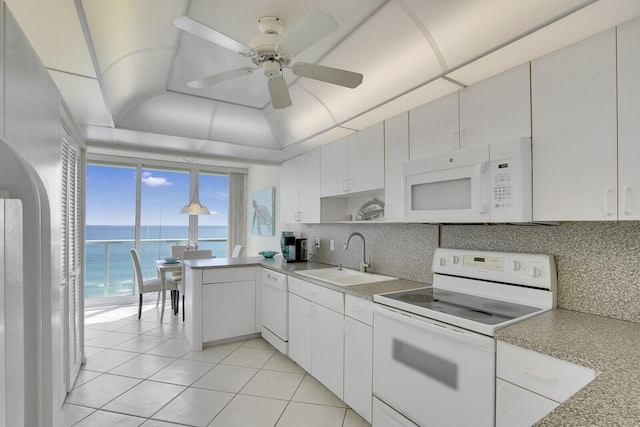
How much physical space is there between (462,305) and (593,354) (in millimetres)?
687

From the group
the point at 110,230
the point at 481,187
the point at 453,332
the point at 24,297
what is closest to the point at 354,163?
the point at 481,187

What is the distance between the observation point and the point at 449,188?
198 centimetres

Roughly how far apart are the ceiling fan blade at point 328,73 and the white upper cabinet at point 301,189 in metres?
1.55

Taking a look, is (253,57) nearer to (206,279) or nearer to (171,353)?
(206,279)

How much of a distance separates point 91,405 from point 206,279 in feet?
4.40

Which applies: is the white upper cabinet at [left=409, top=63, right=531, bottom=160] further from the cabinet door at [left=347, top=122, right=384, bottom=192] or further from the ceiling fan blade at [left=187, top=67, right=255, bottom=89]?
the ceiling fan blade at [left=187, top=67, right=255, bottom=89]

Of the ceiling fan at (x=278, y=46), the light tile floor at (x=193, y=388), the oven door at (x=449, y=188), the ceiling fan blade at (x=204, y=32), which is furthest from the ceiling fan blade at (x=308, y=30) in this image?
the light tile floor at (x=193, y=388)

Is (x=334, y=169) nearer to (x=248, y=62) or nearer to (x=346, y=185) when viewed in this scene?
(x=346, y=185)

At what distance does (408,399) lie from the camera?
1.77 m

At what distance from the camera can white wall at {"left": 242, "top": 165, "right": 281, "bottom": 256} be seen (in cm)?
512

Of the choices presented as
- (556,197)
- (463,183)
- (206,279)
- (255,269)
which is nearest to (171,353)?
(206,279)

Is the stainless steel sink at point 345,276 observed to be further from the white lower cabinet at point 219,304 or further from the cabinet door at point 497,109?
the cabinet door at point 497,109

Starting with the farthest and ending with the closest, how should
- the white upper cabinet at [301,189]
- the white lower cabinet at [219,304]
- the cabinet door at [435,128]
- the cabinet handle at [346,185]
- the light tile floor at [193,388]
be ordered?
the white upper cabinet at [301,189]
the white lower cabinet at [219,304]
the cabinet handle at [346,185]
the light tile floor at [193,388]
the cabinet door at [435,128]

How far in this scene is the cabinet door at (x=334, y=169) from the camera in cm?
299
